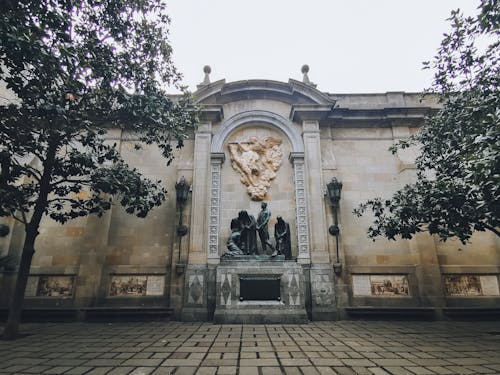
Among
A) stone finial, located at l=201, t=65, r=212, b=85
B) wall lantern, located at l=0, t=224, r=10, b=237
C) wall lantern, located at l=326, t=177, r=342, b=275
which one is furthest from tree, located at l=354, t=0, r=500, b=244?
wall lantern, located at l=0, t=224, r=10, b=237

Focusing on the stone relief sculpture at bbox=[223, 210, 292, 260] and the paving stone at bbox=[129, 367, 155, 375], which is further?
the stone relief sculpture at bbox=[223, 210, 292, 260]

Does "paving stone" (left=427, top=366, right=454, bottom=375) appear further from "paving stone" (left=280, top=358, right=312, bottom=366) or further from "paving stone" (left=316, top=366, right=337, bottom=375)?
"paving stone" (left=280, top=358, right=312, bottom=366)

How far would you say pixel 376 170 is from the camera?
1262 cm

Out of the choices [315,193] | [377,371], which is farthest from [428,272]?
[377,371]

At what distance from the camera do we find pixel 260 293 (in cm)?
997

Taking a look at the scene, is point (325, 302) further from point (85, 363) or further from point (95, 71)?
point (95, 71)

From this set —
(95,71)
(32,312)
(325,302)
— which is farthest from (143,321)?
(95,71)

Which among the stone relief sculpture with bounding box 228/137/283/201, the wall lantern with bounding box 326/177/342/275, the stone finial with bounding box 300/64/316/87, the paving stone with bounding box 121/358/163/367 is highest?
the stone finial with bounding box 300/64/316/87

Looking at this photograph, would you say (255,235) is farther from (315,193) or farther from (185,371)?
(185,371)

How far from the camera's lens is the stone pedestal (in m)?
9.38

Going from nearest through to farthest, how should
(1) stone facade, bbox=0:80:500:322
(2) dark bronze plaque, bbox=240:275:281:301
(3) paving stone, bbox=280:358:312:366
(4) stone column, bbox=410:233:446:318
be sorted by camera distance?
(3) paving stone, bbox=280:358:312:366 < (2) dark bronze plaque, bbox=240:275:281:301 < (1) stone facade, bbox=0:80:500:322 < (4) stone column, bbox=410:233:446:318

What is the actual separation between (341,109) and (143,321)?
1178 cm

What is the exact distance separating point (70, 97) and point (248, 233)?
733 cm

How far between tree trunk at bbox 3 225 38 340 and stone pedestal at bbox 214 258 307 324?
5.35 metres
